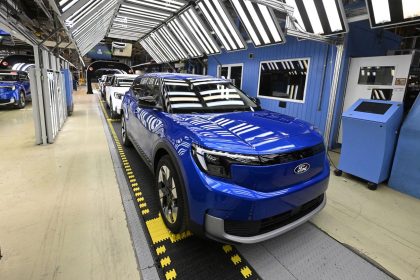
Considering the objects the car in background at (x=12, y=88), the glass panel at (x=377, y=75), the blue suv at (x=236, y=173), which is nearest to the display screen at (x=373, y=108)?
the glass panel at (x=377, y=75)

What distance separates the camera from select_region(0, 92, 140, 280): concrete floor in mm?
1787

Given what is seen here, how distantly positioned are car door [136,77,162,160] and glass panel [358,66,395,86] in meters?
4.36

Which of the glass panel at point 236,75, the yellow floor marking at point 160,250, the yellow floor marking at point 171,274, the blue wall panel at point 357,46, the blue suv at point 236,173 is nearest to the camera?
the blue suv at point 236,173

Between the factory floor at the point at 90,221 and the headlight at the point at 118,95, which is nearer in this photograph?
the factory floor at the point at 90,221

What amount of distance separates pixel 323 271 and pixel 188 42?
35.3 feet

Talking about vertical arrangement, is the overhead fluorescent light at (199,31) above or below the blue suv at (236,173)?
above

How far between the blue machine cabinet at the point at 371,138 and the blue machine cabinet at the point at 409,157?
114 millimetres

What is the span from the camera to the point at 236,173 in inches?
62.7

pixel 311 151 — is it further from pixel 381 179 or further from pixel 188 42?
pixel 188 42

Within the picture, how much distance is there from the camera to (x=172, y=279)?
1709 mm

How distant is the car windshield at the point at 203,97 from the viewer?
2.54 meters

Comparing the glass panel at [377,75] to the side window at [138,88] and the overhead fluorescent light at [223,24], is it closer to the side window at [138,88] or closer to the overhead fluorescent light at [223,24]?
the overhead fluorescent light at [223,24]

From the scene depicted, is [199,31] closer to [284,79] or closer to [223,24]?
[223,24]

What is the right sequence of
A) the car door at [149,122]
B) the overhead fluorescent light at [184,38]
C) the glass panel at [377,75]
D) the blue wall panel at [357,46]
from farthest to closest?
1. the overhead fluorescent light at [184,38]
2. the blue wall panel at [357,46]
3. the glass panel at [377,75]
4. the car door at [149,122]
